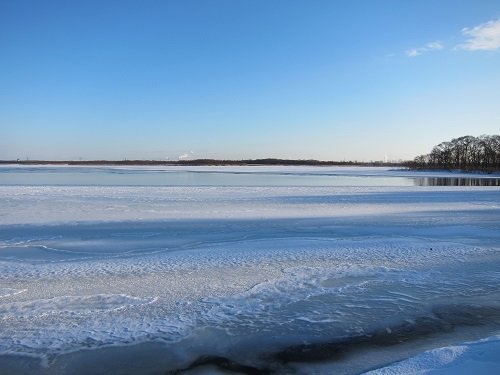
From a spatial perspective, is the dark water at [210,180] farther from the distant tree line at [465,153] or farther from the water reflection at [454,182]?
the distant tree line at [465,153]

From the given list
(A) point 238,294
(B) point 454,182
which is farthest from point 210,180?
(A) point 238,294

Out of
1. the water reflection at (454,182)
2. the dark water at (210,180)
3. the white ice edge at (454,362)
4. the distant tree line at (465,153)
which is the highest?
the distant tree line at (465,153)

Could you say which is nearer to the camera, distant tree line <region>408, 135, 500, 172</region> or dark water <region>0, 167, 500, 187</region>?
dark water <region>0, 167, 500, 187</region>

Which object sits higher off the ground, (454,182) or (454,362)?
(454,182)

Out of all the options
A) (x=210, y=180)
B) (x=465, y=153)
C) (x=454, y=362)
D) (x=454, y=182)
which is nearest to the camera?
(x=454, y=362)

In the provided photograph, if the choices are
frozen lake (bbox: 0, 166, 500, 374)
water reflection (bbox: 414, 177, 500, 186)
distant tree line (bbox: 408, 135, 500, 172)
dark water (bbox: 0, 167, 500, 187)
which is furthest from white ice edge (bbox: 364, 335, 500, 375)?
distant tree line (bbox: 408, 135, 500, 172)

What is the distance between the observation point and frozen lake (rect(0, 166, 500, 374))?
12.0 feet

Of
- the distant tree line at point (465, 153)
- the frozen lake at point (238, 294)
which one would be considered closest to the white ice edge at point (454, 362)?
the frozen lake at point (238, 294)

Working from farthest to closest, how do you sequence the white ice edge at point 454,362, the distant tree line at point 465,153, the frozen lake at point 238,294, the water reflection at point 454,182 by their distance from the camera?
1. the distant tree line at point 465,153
2. the water reflection at point 454,182
3. the frozen lake at point 238,294
4. the white ice edge at point 454,362

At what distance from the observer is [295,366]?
11.3 feet

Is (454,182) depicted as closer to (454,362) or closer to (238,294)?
(238,294)

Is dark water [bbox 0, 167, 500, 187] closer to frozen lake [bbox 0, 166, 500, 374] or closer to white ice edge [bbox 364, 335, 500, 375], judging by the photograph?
frozen lake [bbox 0, 166, 500, 374]

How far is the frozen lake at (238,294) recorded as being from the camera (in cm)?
365

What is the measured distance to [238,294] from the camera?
5094 mm
